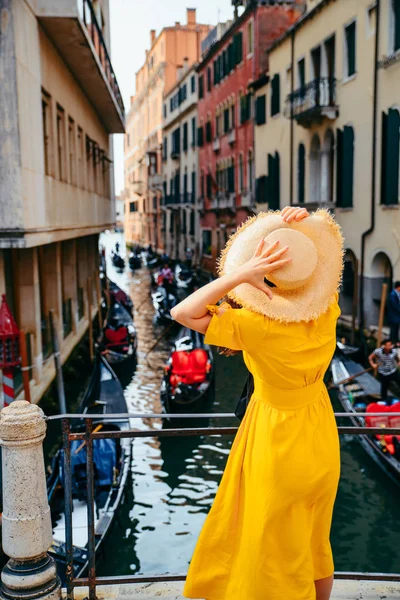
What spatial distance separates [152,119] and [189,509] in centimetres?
4688

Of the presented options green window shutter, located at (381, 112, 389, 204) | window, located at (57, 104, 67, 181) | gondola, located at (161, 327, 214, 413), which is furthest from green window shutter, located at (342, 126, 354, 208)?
window, located at (57, 104, 67, 181)

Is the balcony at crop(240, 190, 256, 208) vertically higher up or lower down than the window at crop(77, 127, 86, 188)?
lower down

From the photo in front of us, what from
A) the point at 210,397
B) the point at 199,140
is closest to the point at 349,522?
the point at 210,397

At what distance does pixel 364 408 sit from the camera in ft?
36.1

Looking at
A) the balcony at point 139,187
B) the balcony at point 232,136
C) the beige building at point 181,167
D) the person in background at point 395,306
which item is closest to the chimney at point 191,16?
the beige building at point 181,167

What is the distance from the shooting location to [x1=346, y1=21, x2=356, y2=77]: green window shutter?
16.5 m

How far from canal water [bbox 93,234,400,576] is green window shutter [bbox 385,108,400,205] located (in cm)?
580

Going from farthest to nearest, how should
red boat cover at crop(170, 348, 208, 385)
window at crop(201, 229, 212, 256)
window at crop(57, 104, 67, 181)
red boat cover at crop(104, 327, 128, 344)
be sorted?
window at crop(201, 229, 212, 256) → red boat cover at crop(104, 327, 128, 344) → window at crop(57, 104, 67, 181) → red boat cover at crop(170, 348, 208, 385)

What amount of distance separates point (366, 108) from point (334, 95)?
2069 millimetres

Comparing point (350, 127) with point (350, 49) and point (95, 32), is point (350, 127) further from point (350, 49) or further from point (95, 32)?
point (95, 32)

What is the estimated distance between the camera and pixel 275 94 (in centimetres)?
2247

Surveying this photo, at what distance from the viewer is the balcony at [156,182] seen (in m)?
48.5

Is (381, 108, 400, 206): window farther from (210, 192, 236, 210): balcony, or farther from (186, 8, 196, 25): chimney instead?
(186, 8, 196, 25): chimney

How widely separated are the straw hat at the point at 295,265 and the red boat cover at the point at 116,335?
49.5 feet
